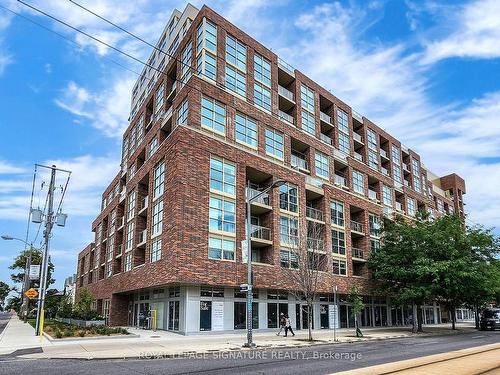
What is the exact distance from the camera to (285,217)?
3366 cm

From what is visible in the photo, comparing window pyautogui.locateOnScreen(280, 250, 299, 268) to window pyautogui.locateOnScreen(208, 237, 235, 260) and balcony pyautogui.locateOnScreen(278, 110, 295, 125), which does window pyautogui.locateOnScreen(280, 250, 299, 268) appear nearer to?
window pyautogui.locateOnScreen(208, 237, 235, 260)

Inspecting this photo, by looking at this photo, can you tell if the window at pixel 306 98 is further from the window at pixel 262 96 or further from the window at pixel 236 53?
the window at pixel 236 53

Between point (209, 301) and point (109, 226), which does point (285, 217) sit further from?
point (109, 226)

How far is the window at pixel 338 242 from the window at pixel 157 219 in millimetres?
15691

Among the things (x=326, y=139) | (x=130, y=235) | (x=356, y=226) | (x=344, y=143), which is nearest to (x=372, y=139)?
(x=344, y=143)

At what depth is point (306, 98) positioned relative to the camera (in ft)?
135

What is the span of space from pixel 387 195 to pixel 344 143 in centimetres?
930

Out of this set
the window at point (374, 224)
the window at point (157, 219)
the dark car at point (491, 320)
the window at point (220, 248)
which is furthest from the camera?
the window at point (374, 224)

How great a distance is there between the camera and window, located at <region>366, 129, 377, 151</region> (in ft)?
163

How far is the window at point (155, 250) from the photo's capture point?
30.0 meters

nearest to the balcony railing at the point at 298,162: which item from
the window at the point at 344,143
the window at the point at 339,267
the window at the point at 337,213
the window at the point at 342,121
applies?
the window at the point at 337,213

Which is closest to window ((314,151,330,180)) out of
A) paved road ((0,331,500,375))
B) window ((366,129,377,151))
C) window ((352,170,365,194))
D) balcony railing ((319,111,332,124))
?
balcony railing ((319,111,332,124))

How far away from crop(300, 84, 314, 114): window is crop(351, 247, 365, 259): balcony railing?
13.8 meters

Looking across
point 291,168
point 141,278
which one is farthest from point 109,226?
point 291,168
